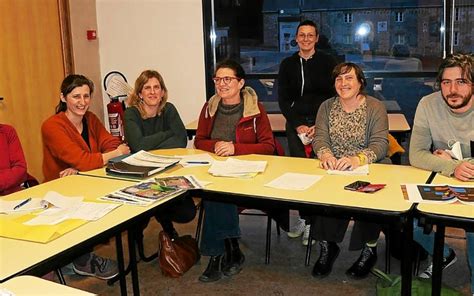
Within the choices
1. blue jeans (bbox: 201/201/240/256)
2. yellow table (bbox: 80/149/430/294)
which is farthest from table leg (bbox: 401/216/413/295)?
blue jeans (bbox: 201/201/240/256)

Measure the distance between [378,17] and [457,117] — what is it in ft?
7.99

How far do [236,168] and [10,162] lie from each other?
1226 millimetres

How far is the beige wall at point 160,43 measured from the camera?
495 cm

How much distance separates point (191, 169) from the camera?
9.36 ft

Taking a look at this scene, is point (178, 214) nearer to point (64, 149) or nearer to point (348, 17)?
point (64, 149)

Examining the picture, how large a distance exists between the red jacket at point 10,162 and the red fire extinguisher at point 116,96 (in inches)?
73.7

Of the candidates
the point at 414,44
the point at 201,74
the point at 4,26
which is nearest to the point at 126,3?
the point at 201,74

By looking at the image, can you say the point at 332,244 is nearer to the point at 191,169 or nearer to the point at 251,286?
the point at 251,286

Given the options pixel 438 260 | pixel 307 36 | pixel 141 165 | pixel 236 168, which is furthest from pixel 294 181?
pixel 307 36

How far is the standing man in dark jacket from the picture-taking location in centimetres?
386

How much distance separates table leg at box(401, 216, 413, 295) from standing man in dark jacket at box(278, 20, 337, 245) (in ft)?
5.24

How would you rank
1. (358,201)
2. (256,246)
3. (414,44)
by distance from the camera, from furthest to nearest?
(414,44)
(256,246)
(358,201)

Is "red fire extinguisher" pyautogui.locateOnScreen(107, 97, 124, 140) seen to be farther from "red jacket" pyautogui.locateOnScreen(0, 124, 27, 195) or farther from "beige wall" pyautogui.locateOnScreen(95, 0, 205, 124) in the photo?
"red jacket" pyautogui.locateOnScreen(0, 124, 27, 195)

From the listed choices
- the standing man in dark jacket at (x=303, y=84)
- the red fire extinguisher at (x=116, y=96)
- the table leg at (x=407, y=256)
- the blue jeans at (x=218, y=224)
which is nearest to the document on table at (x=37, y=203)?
the blue jeans at (x=218, y=224)
